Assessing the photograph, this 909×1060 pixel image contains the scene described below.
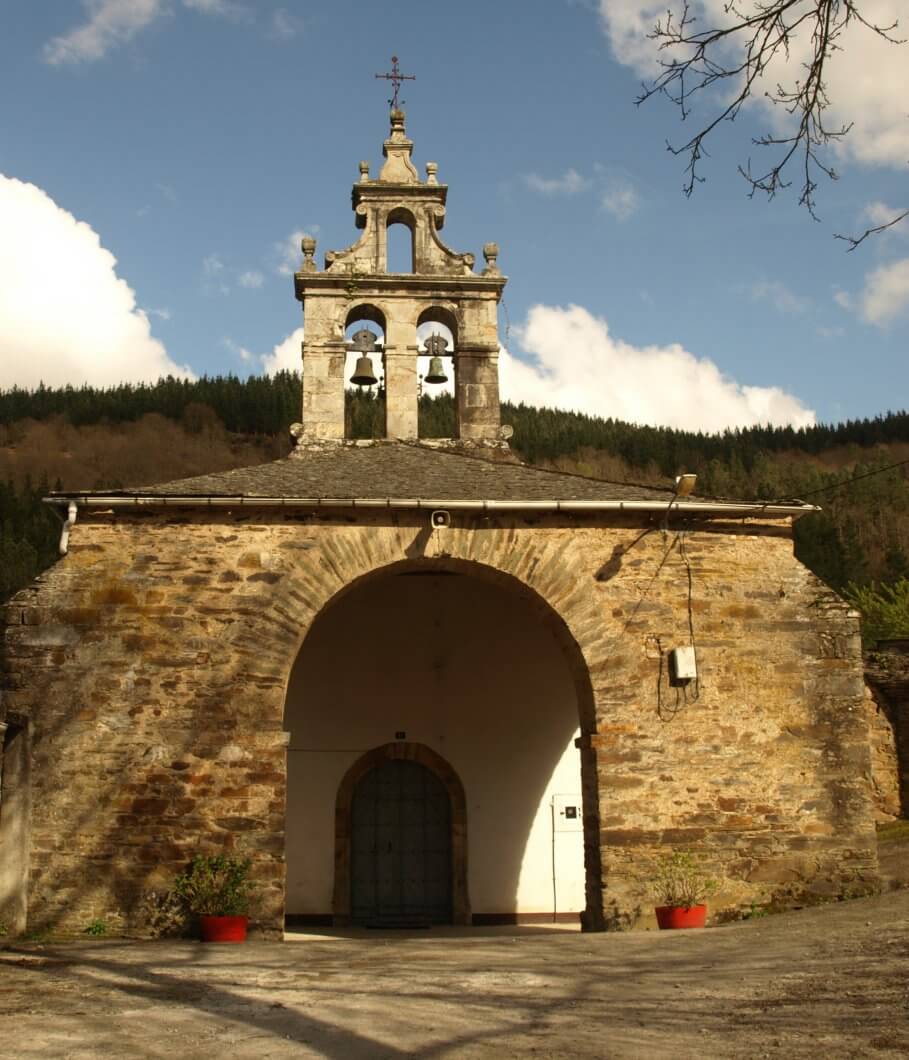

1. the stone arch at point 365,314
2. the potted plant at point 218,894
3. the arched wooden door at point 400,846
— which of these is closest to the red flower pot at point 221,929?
the potted plant at point 218,894

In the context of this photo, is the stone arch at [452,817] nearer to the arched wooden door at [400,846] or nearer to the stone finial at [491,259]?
the arched wooden door at [400,846]

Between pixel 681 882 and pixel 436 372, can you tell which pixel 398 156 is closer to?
pixel 436 372

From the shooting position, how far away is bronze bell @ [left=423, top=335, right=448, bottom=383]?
14.1 m

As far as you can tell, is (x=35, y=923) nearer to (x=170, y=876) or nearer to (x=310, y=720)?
(x=170, y=876)

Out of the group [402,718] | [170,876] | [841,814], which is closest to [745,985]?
[841,814]

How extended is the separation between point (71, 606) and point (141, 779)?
1.59 meters

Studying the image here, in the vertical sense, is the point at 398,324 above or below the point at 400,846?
above

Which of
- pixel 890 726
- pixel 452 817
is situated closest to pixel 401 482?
pixel 452 817

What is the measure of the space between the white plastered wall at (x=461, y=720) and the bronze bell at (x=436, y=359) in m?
2.33

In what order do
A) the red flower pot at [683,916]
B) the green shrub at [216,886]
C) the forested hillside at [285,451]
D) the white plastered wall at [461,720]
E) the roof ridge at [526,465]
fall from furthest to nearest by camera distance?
the forested hillside at [285,451] < the white plastered wall at [461,720] < the roof ridge at [526,465] < the red flower pot at [683,916] < the green shrub at [216,886]

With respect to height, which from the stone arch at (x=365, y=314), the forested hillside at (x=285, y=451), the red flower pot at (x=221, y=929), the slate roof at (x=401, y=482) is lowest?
the red flower pot at (x=221, y=929)

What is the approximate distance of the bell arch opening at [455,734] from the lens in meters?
13.2

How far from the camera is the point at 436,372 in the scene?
14.1 metres

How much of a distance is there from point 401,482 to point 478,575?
3.86 feet
